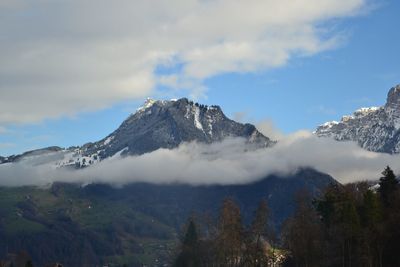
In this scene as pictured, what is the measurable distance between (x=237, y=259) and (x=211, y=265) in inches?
457

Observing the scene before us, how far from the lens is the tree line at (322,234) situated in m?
123

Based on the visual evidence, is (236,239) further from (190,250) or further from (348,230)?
(348,230)

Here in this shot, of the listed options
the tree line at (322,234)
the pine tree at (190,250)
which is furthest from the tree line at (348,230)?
the pine tree at (190,250)

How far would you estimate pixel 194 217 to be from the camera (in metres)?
177

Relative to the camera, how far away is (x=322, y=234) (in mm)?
141875

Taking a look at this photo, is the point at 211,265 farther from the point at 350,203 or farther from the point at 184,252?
the point at 350,203

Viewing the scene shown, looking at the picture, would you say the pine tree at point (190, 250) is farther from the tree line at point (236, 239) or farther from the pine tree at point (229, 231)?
the pine tree at point (229, 231)

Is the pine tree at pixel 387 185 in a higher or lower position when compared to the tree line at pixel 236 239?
higher

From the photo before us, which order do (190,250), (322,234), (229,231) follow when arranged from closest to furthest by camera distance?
(322,234), (229,231), (190,250)

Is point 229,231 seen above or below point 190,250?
above

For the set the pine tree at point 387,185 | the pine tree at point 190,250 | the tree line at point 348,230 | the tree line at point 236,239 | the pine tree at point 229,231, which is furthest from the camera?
the pine tree at point 190,250

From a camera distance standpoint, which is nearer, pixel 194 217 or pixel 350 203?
pixel 350 203

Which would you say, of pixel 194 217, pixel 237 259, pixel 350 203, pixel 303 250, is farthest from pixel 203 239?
pixel 350 203

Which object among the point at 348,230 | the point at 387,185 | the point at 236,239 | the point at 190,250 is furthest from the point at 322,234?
the point at 190,250
